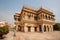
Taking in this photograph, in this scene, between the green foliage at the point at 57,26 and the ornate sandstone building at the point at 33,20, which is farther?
the green foliage at the point at 57,26

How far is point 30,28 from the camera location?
846 inches

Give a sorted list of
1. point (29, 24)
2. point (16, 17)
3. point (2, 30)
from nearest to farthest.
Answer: point (2, 30) < point (29, 24) < point (16, 17)

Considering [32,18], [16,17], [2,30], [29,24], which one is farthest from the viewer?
[16,17]

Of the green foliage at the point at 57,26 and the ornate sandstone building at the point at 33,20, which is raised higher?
the ornate sandstone building at the point at 33,20

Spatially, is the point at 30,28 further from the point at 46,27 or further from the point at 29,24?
the point at 46,27

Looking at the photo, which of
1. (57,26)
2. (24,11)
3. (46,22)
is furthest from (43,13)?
(57,26)

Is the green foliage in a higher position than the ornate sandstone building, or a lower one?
lower

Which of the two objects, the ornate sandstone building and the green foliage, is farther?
the green foliage

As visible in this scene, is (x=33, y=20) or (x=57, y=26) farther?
(x=57, y=26)

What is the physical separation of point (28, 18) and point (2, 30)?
12346mm

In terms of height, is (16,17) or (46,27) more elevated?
(16,17)

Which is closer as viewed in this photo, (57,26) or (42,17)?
(42,17)

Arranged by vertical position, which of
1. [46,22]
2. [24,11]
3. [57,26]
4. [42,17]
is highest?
[24,11]

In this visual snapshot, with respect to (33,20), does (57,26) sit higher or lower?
lower
